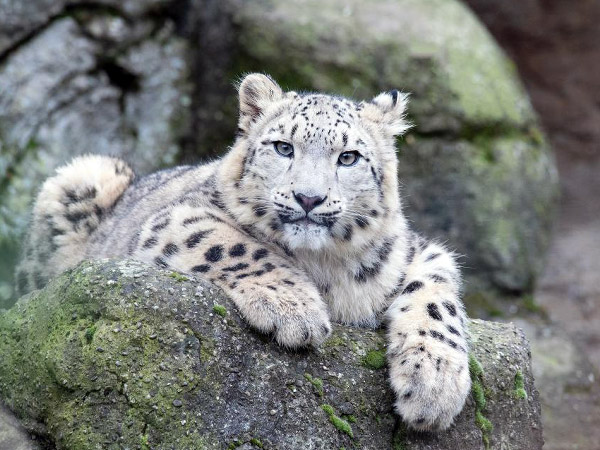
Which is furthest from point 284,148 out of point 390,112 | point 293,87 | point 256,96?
point 293,87

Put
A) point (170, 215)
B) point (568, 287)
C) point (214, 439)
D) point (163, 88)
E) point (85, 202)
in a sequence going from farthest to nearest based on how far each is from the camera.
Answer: point (568, 287)
point (163, 88)
point (85, 202)
point (170, 215)
point (214, 439)

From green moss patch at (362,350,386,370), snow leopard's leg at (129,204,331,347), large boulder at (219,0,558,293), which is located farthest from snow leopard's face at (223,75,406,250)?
large boulder at (219,0,558,293)

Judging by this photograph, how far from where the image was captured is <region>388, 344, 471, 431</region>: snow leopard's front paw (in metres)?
3.88

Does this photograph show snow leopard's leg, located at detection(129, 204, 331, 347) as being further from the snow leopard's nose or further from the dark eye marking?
the dark eye marking

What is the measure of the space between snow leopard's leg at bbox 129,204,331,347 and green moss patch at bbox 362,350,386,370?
0.29 m

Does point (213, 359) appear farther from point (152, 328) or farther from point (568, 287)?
point (568, 287)

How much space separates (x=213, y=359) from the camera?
3734mm

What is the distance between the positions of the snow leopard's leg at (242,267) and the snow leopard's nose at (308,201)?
309 millimetres

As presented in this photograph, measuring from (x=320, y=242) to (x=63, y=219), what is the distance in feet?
8.12

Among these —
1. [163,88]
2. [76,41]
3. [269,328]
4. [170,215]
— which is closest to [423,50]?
[163,88]

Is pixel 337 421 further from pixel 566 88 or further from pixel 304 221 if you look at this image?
pixel 566 88

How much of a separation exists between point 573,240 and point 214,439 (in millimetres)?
8473

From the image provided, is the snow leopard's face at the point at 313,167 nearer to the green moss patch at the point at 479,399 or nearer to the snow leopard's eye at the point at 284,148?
the snow leopard's eye at the point at 284,148

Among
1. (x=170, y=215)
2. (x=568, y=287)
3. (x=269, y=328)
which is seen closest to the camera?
(x=269, y=328)
